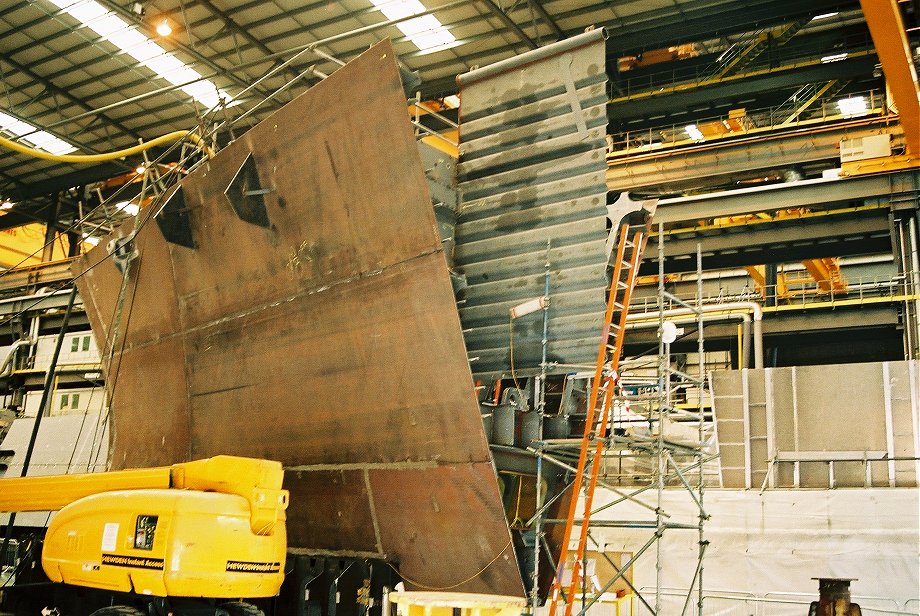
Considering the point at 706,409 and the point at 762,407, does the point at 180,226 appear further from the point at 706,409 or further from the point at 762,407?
the point at 706,409

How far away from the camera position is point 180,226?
1040 cm

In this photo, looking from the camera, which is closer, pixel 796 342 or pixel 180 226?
pixel 180 226

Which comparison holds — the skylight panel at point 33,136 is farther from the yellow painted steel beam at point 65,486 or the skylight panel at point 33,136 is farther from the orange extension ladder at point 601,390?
the orange extension ladder at point 601,390

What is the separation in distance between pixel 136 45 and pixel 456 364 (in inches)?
689

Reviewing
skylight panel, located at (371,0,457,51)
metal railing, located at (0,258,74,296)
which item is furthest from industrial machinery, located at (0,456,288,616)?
metal railing, located at (0,258,74,296)

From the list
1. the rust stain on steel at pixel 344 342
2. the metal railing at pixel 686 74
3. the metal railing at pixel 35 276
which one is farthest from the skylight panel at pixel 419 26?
the metal railing at pixel 35 276

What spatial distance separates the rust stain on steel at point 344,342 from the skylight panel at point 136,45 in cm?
1072

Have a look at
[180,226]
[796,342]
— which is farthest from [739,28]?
[180,226]

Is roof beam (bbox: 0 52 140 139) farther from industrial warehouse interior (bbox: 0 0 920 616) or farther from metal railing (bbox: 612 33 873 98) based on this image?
metal railing (bbox: 612 33 873 98)

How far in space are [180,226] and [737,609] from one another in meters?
11.0

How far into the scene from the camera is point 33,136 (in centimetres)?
2570

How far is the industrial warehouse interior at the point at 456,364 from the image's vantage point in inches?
292

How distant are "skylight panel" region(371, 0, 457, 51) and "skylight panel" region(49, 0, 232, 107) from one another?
424cm

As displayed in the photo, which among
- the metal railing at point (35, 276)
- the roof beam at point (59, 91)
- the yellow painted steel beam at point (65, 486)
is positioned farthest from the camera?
the metal railing at point (35, 276)
